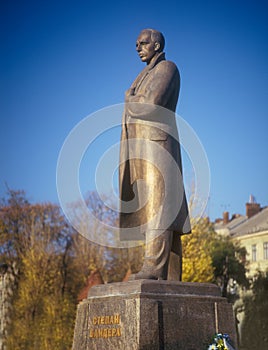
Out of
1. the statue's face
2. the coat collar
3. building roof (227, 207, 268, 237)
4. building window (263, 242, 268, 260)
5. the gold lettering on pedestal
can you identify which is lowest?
the gold lettering on pedestal

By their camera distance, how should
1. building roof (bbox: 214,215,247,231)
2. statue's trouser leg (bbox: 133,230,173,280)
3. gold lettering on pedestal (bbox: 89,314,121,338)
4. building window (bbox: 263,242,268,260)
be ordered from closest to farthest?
gold lettering on pedestal (bbox: 89,314,121,338), statue's trouser leg (bbox: 133,230,173,280), building window (bbox: 263,242,268,260), building roof (bbox: 214,215,247,231)

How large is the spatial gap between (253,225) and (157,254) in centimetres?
4681

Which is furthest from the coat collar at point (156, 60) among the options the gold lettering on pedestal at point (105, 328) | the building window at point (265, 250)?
the building window at point (265, 250)

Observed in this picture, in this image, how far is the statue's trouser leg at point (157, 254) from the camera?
8.52 m

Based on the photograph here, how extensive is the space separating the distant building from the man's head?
38.6 m

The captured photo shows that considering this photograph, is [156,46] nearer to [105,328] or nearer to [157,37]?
[157,37]

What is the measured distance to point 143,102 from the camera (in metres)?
9.09

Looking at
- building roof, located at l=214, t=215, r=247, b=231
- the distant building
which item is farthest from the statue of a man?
building roof, located at l=214, t=215, r=247, b=231

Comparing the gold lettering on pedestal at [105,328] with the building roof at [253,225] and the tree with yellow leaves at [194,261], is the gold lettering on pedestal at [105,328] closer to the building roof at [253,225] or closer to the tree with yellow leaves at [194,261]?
the tree with yellow leaves at [194,261]

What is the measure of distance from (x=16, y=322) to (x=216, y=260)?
53.2 feet

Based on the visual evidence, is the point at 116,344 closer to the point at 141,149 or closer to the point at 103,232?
the point at 141,149

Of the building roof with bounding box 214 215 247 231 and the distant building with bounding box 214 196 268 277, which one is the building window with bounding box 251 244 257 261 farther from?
the building roof with bounding box 214 215 247 231

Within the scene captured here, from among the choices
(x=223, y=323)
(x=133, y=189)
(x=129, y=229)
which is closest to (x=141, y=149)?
(x=133, y=189)

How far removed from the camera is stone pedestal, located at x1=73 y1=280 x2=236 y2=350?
7793 millimetres
